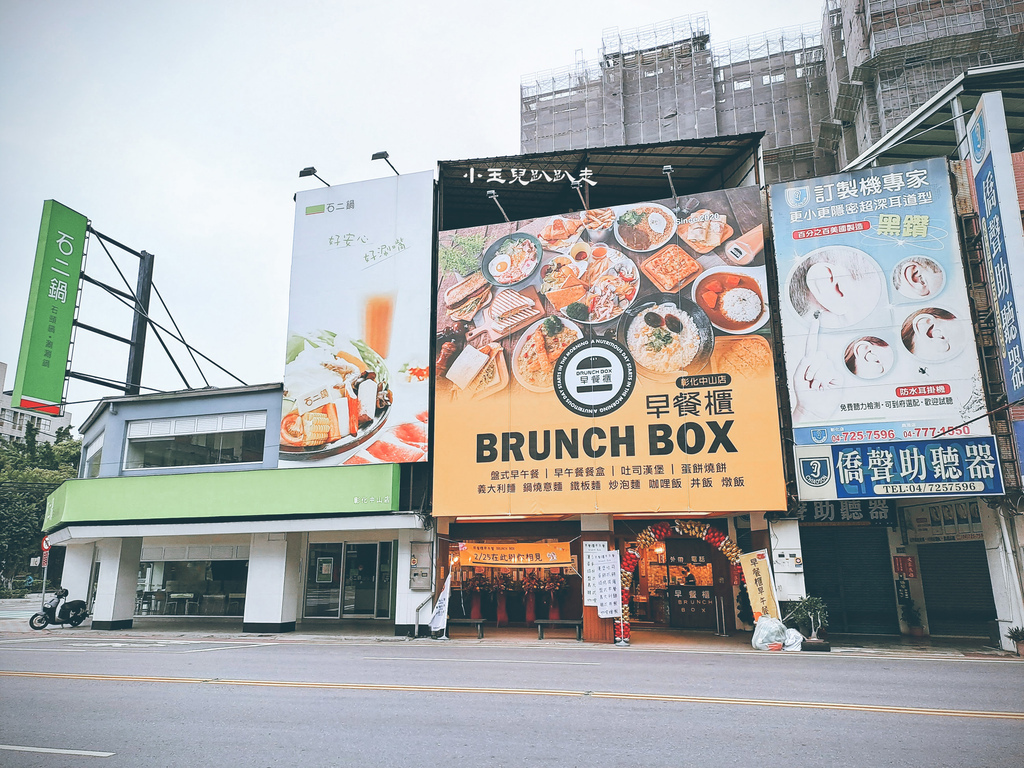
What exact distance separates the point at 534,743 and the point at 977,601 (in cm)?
1769

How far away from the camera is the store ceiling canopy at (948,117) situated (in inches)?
727

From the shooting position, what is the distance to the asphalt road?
6.39 m

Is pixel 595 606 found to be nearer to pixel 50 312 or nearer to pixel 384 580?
pixel 384 580

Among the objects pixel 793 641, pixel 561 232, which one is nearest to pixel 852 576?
pixel 793 641

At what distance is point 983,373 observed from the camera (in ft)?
55.9

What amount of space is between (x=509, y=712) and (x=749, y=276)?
14194 millimetres

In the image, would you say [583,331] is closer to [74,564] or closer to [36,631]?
[36,631]

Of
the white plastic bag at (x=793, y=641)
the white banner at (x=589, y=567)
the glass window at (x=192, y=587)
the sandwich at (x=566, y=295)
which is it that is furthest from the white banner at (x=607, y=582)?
the glass window at (x=192, y=587)

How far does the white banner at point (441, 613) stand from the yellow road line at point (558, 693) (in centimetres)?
896

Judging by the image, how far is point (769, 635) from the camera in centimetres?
1619

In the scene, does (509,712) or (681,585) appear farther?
(681,585)

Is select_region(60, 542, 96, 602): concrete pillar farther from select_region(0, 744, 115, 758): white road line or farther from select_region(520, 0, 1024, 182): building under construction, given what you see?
select_region(520, 0, 1024, 182): building under construction

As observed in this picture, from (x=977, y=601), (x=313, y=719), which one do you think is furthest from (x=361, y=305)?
(x=977, y=601)

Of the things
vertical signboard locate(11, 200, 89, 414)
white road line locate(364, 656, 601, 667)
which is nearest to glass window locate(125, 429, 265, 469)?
vertical signboard locate(11, 200, 89, 414)
